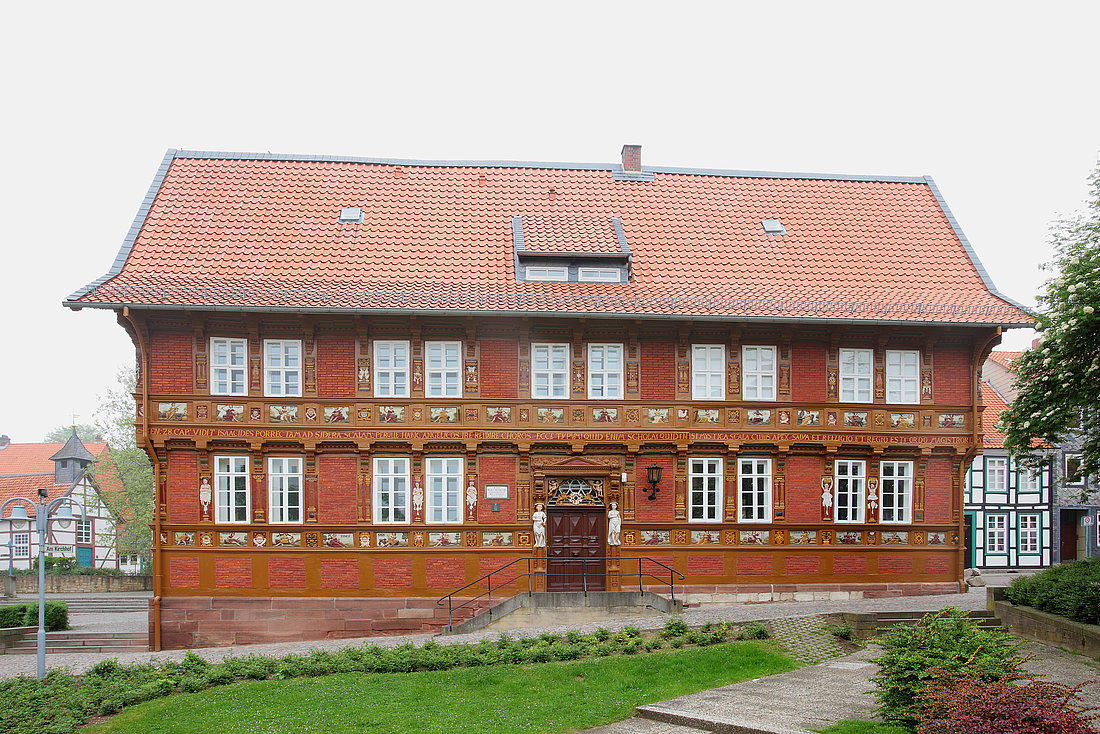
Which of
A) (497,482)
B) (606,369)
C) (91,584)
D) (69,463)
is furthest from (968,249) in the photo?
(69,463)

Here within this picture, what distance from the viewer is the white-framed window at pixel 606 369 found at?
21.7 metres

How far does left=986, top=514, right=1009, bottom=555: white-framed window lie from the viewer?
3697cm

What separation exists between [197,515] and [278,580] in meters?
2.29

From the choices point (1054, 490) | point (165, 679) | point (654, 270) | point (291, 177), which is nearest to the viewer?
point (165, 679)

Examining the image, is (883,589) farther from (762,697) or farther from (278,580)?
(278,580)

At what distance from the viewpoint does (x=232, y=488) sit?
2088 cm

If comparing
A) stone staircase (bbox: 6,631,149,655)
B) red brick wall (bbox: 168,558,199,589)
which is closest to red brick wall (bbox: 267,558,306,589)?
red brick wall (bbox: 168,558,199,589)

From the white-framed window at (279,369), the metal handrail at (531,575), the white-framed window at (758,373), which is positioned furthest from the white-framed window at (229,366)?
the white-framed window at (758,373)

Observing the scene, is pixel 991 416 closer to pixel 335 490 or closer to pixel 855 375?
pixel 855 375

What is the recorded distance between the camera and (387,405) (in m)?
21.1

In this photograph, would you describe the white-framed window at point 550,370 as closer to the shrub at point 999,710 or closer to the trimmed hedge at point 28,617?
the shrub at point 999,710

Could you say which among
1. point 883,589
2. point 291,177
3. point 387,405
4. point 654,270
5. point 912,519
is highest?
point 291,177

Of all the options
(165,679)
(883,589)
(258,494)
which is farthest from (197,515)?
(883,589)

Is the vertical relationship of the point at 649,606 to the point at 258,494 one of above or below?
below
